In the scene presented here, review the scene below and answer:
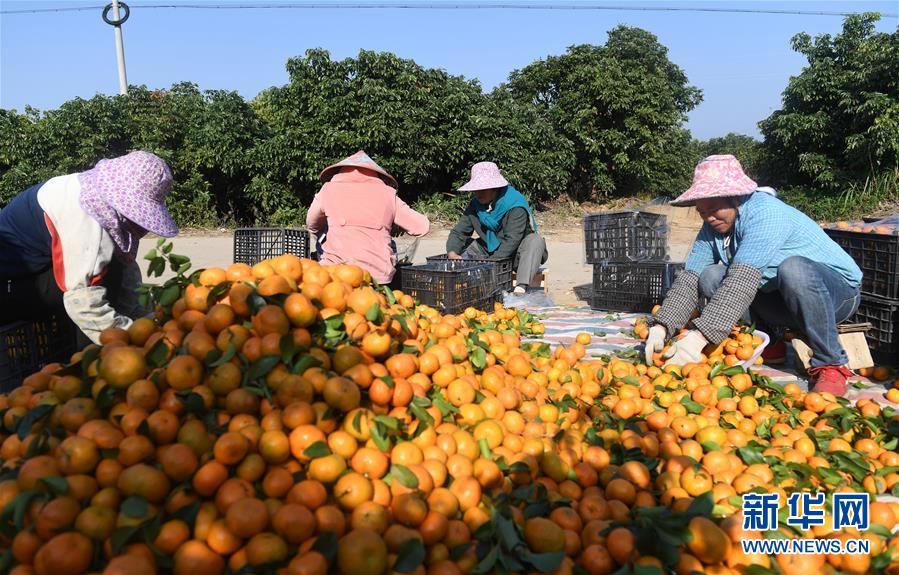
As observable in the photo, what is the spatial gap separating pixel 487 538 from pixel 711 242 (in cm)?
306

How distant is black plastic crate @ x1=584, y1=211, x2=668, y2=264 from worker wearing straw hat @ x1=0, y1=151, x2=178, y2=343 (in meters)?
4.36

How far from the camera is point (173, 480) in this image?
168 centimetres

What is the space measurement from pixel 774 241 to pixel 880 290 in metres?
1.13

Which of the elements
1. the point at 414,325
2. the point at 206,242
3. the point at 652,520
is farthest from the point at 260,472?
the point at 206,242

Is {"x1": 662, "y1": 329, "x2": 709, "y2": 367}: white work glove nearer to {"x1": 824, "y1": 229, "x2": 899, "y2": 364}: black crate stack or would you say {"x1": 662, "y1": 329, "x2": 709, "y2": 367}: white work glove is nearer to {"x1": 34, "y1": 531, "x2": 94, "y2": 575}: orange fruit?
{"x1": 824, "y1": 229, "x2": 899, "y2": 364}: black crate stack

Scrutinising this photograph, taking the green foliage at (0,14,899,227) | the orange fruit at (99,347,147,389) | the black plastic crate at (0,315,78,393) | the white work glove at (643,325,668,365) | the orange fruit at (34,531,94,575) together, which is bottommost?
the white work glove at (643,325,668,365)

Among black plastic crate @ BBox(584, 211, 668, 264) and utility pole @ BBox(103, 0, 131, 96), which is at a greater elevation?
utility pole @ BBox(103, 0, 131, 96)

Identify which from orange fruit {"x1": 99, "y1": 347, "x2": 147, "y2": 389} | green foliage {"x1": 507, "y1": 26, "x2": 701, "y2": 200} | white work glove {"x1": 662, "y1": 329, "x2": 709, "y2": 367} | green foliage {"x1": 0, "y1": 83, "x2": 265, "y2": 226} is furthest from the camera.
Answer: green foliage {"x1": 507, "y1": 26, "x2": 701, "y2": 200}

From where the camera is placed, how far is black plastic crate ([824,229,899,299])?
12.4 feet

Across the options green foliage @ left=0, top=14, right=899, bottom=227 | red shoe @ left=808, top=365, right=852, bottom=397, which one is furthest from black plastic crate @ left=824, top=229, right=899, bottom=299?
green foliage @ left=0, top=14, right=899, bottom=227

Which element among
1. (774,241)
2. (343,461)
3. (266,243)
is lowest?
(343,461)

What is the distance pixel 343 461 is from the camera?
1.79 meters

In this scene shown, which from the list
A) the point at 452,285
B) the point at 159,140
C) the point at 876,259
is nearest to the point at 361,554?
the point at 452,285

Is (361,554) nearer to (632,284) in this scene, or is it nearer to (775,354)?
(775,354)
